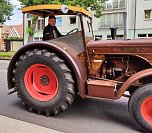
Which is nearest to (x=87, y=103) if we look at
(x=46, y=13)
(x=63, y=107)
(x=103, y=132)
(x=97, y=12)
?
(x=63, y=107)

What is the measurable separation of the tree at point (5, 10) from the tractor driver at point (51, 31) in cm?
3037

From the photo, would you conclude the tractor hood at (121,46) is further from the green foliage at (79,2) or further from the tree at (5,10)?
the tree at (5,10)

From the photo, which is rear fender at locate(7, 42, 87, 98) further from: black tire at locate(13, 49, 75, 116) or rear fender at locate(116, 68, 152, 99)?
rear fender at locate(116, 68, 152, 99)

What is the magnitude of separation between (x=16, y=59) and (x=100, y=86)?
74.1 inches

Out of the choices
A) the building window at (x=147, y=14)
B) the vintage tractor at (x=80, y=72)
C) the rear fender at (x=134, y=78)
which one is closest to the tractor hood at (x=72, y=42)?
the vintage tractor at (x=80, y=72)

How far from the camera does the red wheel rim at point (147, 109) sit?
4523 mm

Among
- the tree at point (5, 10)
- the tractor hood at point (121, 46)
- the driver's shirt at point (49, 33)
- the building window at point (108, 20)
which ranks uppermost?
the tree at point (5, 10)

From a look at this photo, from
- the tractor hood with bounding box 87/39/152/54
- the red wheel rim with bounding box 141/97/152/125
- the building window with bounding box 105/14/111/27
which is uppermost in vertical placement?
the building window with bounding box 105/14/111/27

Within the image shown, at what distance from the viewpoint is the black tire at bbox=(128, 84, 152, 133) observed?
176 inches

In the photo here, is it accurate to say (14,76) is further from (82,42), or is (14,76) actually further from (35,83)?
(82,42)

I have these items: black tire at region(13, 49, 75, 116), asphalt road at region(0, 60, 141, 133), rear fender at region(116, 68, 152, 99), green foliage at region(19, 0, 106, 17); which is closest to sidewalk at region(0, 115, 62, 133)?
Result: asphalt road at region(0, 60, 141, 133)

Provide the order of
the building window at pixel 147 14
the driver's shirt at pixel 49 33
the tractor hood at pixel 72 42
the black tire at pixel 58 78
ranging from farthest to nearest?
the building window at pixel 147 14 → the driver's shirt at pixel 49 33 → the tractor hood at pixel 72 42 → the black tire at pixel 58 78

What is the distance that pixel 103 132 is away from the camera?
14.7 feet

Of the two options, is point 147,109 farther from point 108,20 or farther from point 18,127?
point 108,20
